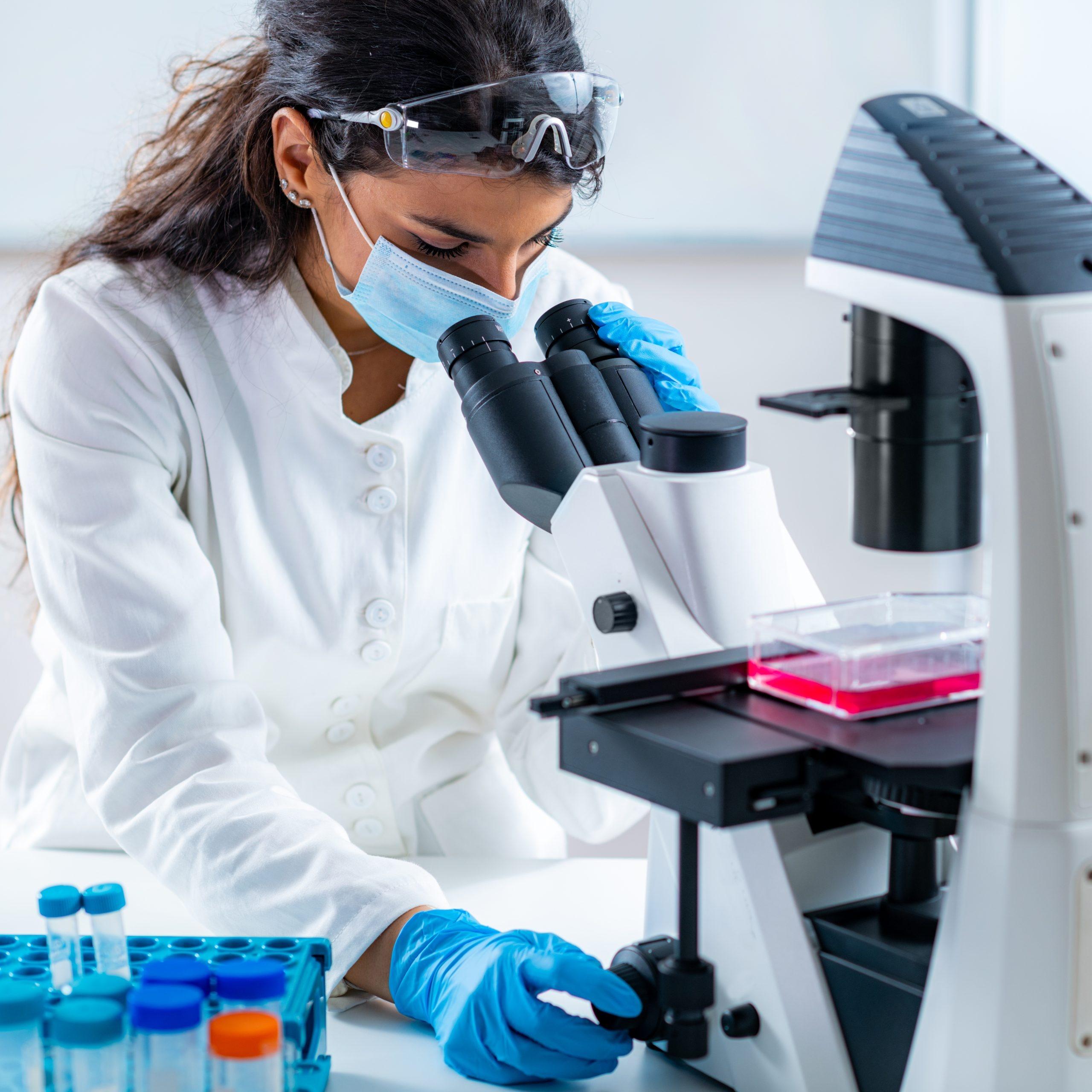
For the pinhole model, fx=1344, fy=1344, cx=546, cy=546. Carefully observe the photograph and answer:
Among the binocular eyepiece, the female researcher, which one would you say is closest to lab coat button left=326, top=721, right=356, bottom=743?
the female researcher

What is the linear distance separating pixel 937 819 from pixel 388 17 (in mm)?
1015

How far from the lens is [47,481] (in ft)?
4.70

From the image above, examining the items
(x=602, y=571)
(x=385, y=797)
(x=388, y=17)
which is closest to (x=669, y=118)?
(x=388, y=17)

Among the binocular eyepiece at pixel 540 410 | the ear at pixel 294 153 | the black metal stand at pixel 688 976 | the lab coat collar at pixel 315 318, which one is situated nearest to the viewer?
the black metal stand at pixel 688 976

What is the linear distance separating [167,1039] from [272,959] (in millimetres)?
204

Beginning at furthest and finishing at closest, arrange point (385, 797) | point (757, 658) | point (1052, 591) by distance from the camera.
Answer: point (385, 797) → point (757, 658) → point (1052, 591)

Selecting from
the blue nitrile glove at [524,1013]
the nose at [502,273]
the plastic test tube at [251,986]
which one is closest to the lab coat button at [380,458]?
the nose at [502,273]

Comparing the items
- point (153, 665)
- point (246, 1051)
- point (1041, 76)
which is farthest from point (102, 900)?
point (1041, 76)

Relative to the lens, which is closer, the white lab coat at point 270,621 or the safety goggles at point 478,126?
the white lab coat at point 270,621

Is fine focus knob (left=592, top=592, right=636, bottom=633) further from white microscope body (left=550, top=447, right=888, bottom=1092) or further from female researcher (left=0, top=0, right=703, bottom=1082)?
female researcher (left=0, top=0, right=703, bottom=1082)

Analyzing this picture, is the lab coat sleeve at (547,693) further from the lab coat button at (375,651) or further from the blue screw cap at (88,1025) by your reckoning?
the blue screw cap at (88,1025)

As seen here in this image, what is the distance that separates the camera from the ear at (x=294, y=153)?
1526mm

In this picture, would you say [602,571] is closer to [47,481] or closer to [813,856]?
[813,856]

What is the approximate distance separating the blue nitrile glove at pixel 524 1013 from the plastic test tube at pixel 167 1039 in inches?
9.9
